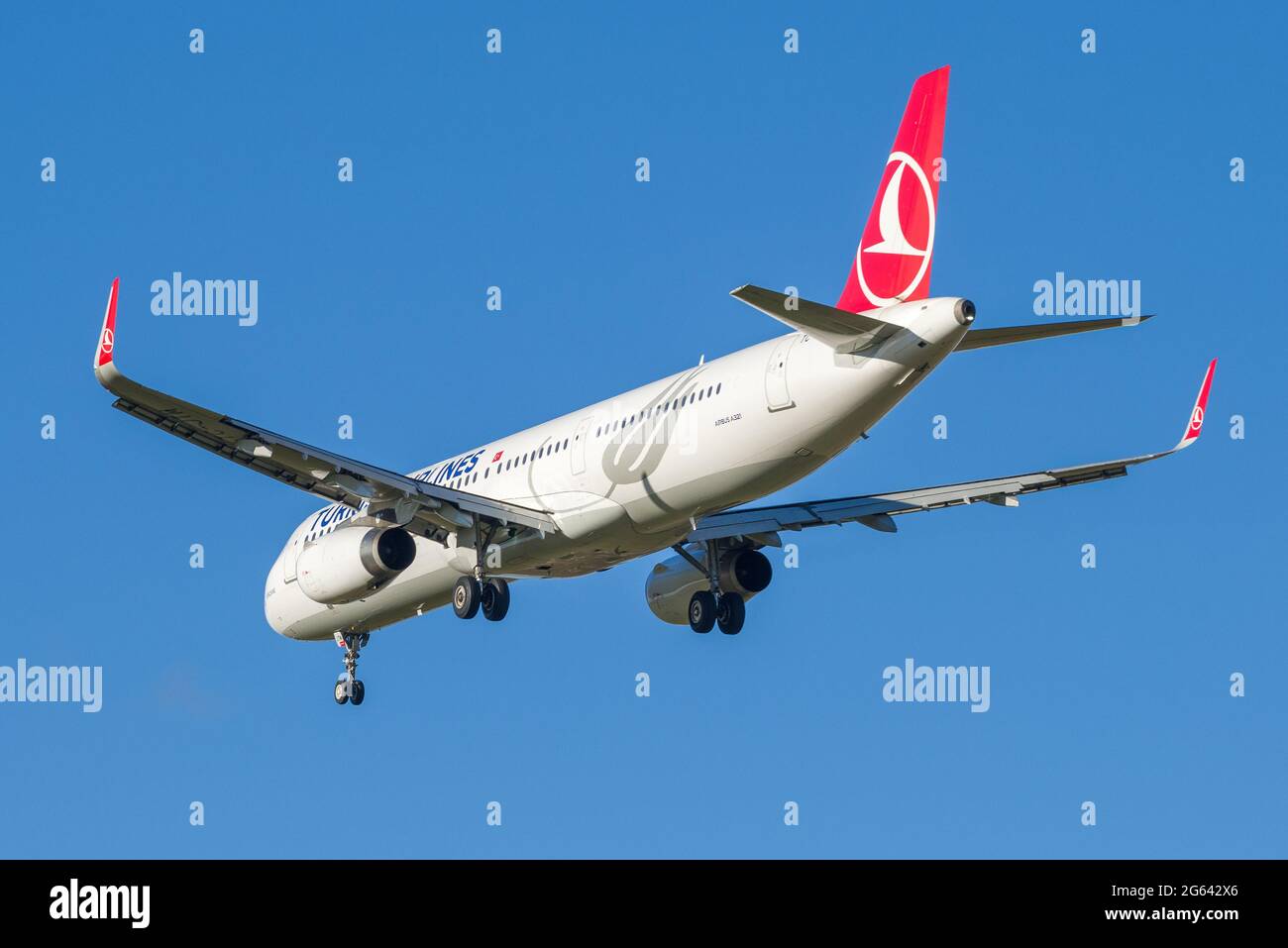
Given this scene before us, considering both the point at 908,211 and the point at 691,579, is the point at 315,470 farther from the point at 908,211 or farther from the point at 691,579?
the point at 908,211

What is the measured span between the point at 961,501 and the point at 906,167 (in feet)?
33.7

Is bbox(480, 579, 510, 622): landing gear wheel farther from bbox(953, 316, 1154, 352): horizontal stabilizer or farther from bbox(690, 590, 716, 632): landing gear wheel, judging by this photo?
bbox(953, 316, 1154, 352): horizontal stabilizer

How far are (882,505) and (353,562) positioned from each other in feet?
39.1

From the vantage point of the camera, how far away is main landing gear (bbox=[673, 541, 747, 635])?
45.1 metres

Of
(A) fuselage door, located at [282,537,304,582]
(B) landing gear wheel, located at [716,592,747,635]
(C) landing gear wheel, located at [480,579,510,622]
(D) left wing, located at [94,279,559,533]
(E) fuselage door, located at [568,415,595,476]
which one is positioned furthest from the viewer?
(A) fuselage door, located at [282,537,304,582]

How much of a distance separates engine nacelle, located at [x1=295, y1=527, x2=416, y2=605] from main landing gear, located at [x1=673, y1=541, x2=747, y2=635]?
6.55 m

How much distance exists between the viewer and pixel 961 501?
145 ft

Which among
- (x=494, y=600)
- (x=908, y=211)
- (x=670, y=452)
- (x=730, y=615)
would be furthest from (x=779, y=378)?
(x=730, y=615)

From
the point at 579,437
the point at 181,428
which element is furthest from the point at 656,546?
the point at 181,428

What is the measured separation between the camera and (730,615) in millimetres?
45062

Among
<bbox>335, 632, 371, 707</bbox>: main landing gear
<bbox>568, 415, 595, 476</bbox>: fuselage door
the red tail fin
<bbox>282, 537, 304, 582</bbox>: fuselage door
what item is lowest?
<bbox>335, 632, 371, 707</bbox>: main landing gear

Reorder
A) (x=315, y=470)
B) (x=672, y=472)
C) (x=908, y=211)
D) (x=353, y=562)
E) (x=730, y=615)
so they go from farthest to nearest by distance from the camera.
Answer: (x=730, y=615), (x=353, y=562), (x=315, y=470), (x=672, y=472), (x=908, y=211)

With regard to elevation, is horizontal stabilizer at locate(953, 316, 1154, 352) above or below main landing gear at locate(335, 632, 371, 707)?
above

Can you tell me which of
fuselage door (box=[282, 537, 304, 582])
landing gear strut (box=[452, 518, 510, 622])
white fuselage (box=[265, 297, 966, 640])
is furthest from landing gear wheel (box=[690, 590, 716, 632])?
fuselage door (box=[282, 537, 304, 582])
